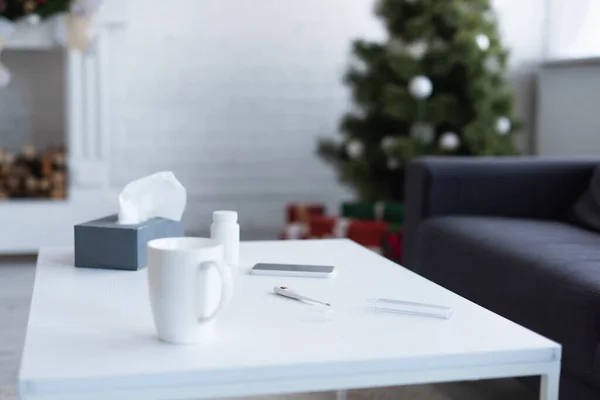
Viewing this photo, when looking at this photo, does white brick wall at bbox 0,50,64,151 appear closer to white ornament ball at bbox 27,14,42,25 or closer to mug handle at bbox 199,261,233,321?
white ornament ball at bbox 27,14,42,25

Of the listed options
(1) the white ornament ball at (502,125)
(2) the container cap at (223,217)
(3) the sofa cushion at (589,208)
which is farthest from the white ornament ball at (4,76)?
(3) the sofa cushion at (589,208)

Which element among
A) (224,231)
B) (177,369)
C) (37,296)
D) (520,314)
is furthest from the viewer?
(520,314)

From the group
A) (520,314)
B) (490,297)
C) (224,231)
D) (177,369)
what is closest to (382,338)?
(177,369)

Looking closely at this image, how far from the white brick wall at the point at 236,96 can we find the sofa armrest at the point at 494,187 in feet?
5.36

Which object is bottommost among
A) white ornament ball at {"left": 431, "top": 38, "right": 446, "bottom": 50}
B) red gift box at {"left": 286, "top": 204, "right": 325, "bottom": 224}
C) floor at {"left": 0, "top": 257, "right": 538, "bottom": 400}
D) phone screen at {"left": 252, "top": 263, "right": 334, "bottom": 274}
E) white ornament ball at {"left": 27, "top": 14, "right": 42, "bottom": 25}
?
floor at {"left": 0, "top": 257, "right": 538, "bottom": 400}

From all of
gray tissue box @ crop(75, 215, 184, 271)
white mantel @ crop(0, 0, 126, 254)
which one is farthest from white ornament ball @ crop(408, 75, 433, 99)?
gray tissue box @ crop(75, 215, 184, 271)

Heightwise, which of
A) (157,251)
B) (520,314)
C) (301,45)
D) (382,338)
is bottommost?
(520,314)

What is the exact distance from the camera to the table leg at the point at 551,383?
101 cm

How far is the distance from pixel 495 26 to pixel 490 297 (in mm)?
1743

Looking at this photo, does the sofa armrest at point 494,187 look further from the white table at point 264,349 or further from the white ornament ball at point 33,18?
the white ornament ball at point 33,18

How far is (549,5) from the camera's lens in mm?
4109

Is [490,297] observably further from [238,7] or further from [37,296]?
[238,7]

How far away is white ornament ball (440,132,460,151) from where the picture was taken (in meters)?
3.21

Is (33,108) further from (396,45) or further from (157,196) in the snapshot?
(157,196)
